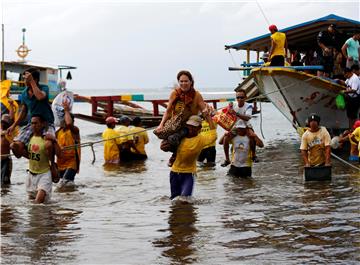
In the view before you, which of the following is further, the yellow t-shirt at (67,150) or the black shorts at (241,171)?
the black shorts at (241,171)

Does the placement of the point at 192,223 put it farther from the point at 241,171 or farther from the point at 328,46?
the point at 328,46

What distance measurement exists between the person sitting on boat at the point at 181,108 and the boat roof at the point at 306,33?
10.2 metres

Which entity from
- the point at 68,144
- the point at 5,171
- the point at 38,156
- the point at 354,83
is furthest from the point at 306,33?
the point at 38,156

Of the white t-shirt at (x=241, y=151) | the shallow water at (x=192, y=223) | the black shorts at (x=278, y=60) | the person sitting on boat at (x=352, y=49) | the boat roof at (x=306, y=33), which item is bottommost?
the shallow water at (x=192, y=223)

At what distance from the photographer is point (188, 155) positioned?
8.82m

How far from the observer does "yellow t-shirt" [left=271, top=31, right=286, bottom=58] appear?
16969 millimetres

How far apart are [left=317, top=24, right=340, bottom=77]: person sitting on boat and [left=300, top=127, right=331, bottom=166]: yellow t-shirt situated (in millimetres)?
6308

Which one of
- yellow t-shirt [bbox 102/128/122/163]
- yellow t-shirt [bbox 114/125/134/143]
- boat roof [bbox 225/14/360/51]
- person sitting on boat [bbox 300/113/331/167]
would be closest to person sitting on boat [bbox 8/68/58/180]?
person sitting on boat [bbox 300/113/331/167]

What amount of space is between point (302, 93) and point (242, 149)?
6.18m

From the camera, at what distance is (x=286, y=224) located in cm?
763

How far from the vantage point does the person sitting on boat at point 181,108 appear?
872 centimetres

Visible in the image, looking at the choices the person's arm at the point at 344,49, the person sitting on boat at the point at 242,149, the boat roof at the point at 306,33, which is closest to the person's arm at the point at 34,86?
the person sitting on boat at the point at 242,149

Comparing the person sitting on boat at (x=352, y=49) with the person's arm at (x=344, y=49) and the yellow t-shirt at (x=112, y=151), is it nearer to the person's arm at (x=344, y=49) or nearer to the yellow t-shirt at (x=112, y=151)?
the person's arm at (x=344, y=49)

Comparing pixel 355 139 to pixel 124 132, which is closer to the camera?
pixel 355 139
